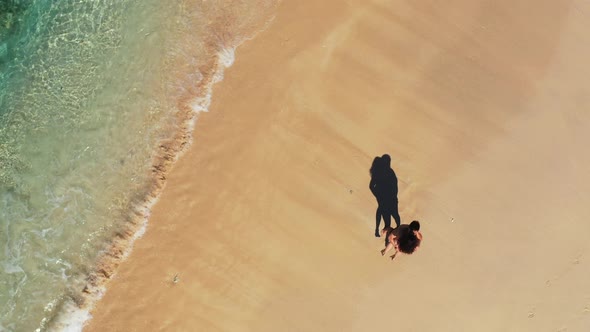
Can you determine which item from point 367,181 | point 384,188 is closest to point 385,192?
point 384,188

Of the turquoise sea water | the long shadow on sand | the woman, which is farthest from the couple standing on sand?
the turquoise sea water

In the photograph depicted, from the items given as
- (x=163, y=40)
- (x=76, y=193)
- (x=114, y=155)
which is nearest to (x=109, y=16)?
(x=163, y=40)

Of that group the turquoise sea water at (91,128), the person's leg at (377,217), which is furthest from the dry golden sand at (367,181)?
the turquoise sea water at (91,128)

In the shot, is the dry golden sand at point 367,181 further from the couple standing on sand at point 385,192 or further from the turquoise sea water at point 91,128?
the turquoise sea water at point 91,128

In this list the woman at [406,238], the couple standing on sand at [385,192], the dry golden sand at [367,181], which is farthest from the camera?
the couple standing on sand at [385,192]

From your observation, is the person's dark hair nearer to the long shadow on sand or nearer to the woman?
the woman

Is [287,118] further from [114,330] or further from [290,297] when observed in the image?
[114,330]

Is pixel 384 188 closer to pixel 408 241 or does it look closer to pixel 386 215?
pixel 386 215

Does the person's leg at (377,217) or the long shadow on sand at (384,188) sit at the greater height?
the long shadow on sand at (384,188)
